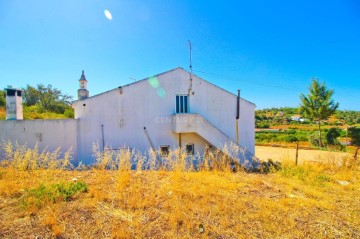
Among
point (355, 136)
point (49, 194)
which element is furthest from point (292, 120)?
point (49, 194)

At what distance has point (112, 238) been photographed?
11.1 feet

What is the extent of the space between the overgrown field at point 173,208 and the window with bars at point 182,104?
9823 mm

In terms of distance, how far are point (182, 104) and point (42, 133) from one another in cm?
979

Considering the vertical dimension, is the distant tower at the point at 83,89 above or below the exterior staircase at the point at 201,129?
above

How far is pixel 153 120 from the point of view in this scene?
50.9ft

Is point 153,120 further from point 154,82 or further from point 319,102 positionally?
point 319,102

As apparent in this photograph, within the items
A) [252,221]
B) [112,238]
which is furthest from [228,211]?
[112,238]

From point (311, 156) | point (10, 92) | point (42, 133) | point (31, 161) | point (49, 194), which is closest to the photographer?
point (49, 194)

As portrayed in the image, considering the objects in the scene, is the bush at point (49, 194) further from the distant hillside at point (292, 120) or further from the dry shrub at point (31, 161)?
the distant hillside at point (292, 120)

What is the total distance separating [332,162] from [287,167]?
12.8 feet

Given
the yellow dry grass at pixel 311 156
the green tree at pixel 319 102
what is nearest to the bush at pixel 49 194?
the yellow dry grass at pixel 311 156

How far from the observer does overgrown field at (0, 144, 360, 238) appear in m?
3.66

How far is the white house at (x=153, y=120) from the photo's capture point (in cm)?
1331

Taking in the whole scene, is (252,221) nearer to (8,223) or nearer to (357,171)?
(8,223)
